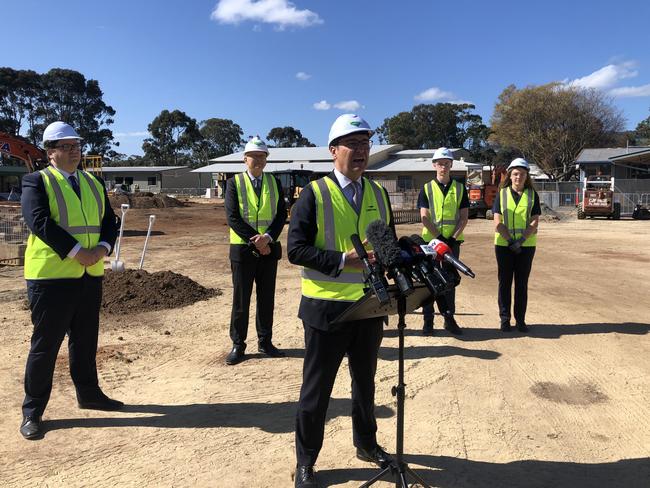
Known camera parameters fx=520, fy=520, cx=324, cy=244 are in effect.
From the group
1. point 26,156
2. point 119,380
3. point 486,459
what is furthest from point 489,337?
point 26,156

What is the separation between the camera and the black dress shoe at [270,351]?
5680 mm

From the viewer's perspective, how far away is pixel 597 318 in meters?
7.27

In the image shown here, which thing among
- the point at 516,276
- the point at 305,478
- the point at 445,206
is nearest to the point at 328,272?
the point at 305,478

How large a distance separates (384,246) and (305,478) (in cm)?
158

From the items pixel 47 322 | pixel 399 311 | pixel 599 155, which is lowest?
pixel 47 322

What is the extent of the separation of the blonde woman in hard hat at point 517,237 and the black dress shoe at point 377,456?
12.3 ft

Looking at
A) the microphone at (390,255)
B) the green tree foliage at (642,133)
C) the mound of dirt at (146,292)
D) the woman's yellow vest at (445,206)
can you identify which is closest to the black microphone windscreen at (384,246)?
the microphone at (390,255)

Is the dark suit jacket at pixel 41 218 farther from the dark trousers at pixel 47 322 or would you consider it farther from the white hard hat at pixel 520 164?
the white hard hat at pixel 520 164

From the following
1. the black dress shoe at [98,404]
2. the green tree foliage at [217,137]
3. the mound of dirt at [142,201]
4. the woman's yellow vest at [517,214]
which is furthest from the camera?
the green tree foliage at [217,137]

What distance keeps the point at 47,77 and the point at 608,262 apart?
81.8 meters

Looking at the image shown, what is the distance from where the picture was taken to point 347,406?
439 centimetres

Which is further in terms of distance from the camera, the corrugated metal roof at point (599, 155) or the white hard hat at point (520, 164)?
the corrugated metal roof at point (599, 155)

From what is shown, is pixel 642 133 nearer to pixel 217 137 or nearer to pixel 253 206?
pixel 217 137

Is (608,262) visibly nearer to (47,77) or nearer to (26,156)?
(26,156)
